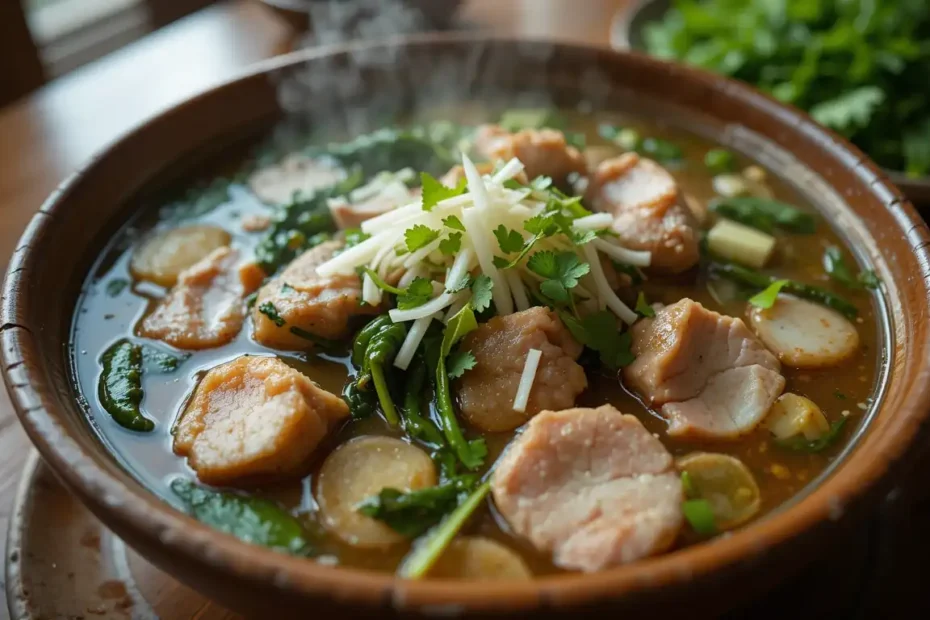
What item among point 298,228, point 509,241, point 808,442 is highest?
point 509,241

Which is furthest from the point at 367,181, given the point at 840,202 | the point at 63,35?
the point at 63,35

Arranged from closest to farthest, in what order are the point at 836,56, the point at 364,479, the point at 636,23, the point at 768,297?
1. the point at 364,479
2. the point at 768,297
3. the point at 836,56
4. the point at 636,23

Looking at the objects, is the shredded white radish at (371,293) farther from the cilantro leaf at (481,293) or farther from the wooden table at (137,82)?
the wooden table at (137,82)

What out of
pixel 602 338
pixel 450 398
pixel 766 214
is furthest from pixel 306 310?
pixel 766 214

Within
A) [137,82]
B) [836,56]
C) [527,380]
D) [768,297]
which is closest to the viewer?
[527,380]

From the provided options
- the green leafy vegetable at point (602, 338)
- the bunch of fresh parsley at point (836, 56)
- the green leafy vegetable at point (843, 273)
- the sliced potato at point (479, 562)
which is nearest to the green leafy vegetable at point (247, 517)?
the sliced potato at point (479, 562)

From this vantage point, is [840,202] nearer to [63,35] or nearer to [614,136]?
[614,136]

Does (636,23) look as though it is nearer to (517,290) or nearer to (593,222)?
(593,222)
